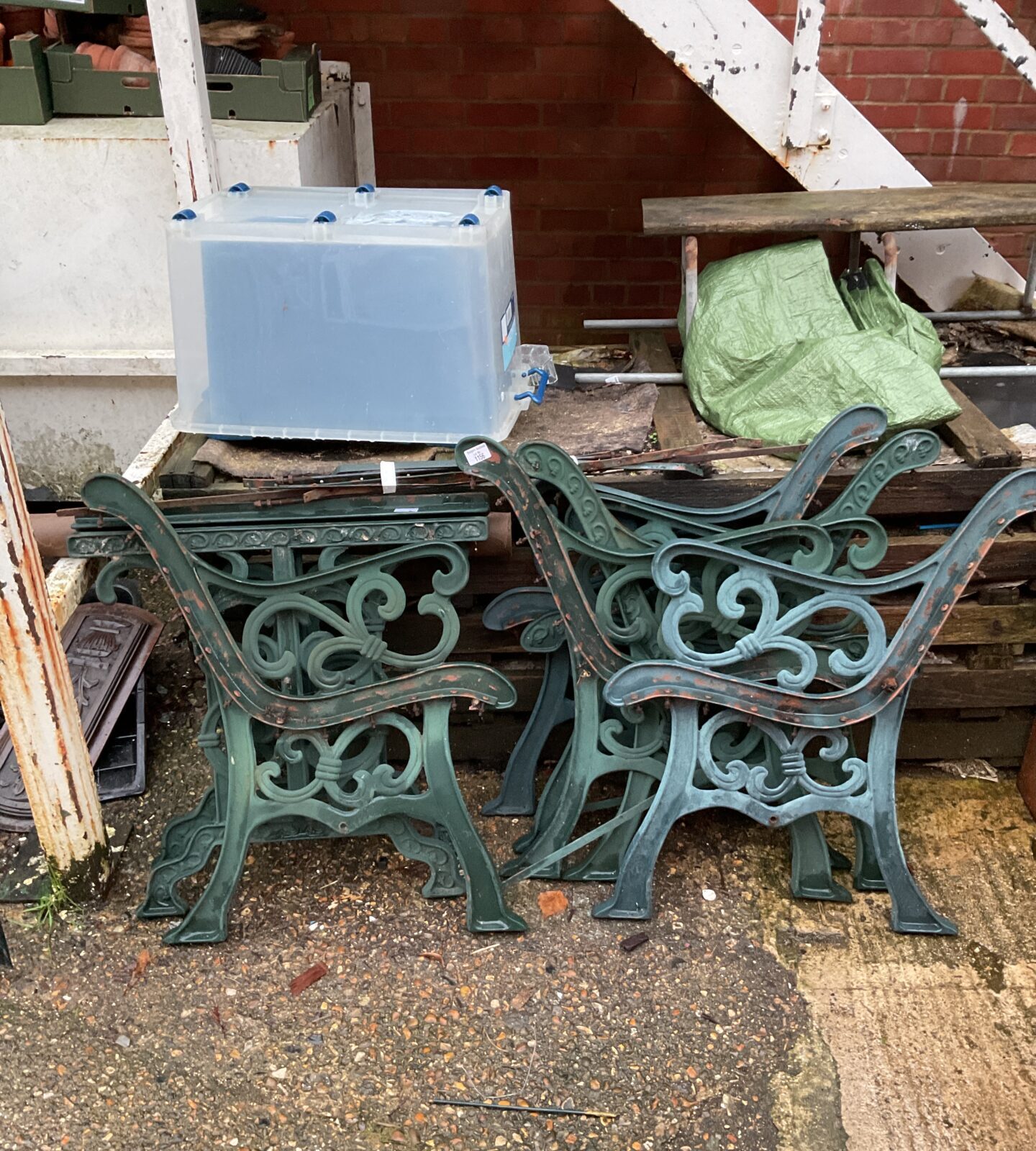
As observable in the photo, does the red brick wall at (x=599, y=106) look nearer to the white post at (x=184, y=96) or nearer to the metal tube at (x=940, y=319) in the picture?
the metal tube at (x=940, y=319)

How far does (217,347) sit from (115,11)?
1.52 m

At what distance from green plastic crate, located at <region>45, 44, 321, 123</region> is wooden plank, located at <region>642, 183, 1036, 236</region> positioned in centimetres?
112

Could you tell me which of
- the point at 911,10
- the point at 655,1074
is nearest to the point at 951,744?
the point at 655,1074

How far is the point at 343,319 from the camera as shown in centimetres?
267

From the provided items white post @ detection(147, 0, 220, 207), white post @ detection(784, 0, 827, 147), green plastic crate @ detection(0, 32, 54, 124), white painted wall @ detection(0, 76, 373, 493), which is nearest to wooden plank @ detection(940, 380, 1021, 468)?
white post @ detection(784, 0, 827, 147)

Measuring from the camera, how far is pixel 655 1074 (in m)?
2.33

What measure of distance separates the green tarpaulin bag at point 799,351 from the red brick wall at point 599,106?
1398mm

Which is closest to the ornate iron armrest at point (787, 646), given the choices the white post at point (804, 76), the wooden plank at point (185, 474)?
the wooden plank at point (185, 474)

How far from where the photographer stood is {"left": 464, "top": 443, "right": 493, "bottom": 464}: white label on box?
7.63ft

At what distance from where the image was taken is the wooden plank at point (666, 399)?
9.80 feet

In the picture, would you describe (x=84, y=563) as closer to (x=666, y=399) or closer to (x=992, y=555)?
(x=666, y=399)

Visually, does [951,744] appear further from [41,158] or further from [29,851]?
[41,158]

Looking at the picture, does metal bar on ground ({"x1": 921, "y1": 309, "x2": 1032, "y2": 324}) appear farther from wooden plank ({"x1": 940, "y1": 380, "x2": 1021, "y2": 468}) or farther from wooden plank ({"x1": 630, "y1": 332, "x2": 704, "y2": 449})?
wooden plank ({"x1": 630, "y1": 332, "x2": 704, "y2": 449})

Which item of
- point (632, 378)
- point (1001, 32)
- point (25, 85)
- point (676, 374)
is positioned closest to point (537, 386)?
point (632, 378)
